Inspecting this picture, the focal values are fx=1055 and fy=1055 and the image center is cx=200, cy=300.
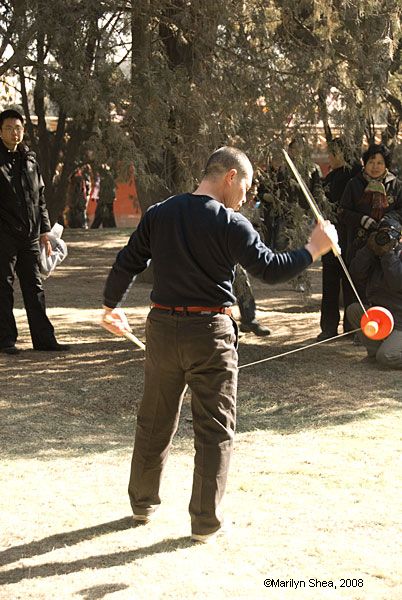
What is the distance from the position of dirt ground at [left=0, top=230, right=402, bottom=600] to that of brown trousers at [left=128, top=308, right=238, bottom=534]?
27 cm

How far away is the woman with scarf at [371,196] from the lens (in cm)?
896

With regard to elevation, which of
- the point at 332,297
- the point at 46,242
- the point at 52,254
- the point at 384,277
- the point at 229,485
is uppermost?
the point at 46,242

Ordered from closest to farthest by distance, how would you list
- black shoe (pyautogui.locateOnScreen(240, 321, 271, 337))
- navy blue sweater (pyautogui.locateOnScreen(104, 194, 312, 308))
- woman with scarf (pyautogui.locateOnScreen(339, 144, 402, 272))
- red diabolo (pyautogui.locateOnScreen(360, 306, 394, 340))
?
navy blue sweater (pyautogui.locateOnScreen(104, 194, 312, 308))
red diabolo (pyautogui.locateOnScreen(360, 306, 394, 340))
woman with scarf (pyautogui.locateOnScreen(339, 144, 402, 272))
black shoe (pyautogui.locateOnScreen(240, 321, 271, 337))

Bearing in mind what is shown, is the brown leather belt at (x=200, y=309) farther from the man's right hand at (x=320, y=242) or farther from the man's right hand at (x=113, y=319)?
the man's right hand at (x=320, y=242)

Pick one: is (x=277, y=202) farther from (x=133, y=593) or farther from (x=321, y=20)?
(x=133, y=593)

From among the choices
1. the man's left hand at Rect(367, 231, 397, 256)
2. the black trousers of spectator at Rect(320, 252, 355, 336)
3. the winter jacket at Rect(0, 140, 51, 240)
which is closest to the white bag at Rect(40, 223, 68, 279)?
the winter jacket at Rect(0, 140, 51, 240)

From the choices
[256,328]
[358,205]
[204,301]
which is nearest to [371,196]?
[358,205]

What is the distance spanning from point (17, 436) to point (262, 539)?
243 cm

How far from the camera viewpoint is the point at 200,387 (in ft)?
15.1

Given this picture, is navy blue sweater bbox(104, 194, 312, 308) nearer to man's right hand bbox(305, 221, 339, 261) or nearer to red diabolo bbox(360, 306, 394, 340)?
man's right hand bbox(305, 221, 339, 261)

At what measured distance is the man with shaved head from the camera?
4.46 meters

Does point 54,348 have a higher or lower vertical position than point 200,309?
lower

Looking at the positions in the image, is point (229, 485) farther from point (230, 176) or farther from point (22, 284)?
point (22, 284)

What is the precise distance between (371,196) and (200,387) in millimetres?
4831
